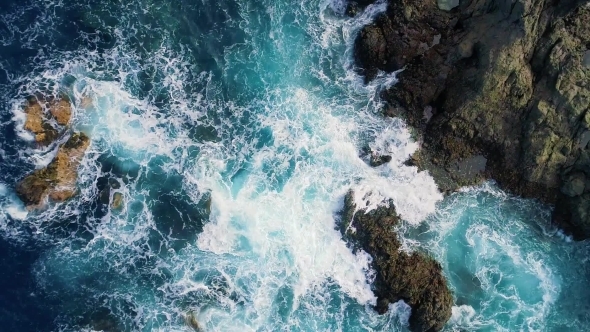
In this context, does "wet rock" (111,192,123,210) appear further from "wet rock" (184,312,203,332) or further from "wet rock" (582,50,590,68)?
"wet rock" (582,50,590,68)

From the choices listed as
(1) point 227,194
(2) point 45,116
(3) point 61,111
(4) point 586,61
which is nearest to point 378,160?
(1) point 227,194

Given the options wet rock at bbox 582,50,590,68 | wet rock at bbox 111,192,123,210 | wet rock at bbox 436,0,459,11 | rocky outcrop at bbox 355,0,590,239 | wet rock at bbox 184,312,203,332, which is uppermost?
wet rock at bbox 582,50,590,68

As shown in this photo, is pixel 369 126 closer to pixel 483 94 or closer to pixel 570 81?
pixel 483 94

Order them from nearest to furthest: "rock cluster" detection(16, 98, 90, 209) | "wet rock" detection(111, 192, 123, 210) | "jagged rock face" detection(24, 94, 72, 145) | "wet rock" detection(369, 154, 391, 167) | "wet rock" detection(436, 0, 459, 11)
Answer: "rock cluster" detection(16, 98, 90, 209), "wet rock" detection(111, 192, 123, 210), "jagged rock face" detection(24, 94, 72, 145), "wet rock" detection(369, 154, 391, 167), "wet rock" detection(436, 0, 459, 11)

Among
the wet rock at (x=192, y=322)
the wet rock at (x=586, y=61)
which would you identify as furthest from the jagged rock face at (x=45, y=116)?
the wet rock at (x=586, y=61)

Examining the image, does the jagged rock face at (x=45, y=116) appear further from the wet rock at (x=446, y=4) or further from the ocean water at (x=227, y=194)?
the wet rock at (x=446, y=4)

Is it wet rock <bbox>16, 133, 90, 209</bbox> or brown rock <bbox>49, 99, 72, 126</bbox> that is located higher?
brown rock <bbox>49, 99, 72, 126</bbox>

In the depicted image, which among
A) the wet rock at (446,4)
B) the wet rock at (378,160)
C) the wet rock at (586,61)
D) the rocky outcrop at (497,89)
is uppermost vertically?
the wet rock at (586,61)

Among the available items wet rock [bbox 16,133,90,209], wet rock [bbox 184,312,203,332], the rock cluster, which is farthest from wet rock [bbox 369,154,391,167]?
wet rock [bbox 16,133,90,209]

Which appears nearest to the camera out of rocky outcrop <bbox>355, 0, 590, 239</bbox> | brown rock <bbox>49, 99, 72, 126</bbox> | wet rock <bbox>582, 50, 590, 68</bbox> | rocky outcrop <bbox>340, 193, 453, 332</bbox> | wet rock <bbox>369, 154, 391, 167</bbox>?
rocky outcrop <bbox>340, 193, 453, 332</bbox>
